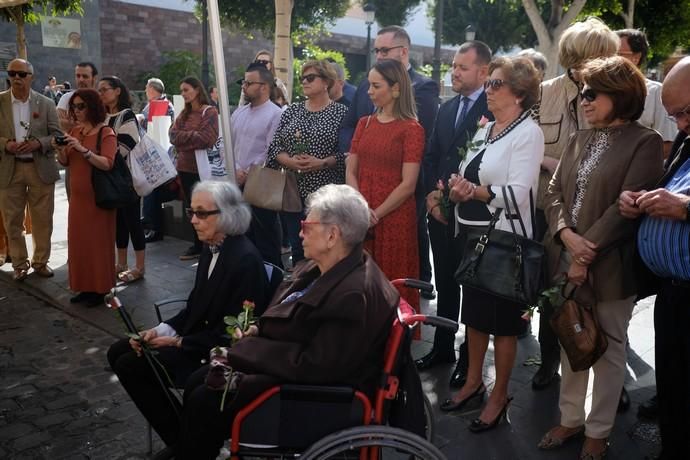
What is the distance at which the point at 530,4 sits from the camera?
1407cm

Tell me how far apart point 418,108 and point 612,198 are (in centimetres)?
204

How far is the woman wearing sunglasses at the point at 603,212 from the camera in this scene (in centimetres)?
281

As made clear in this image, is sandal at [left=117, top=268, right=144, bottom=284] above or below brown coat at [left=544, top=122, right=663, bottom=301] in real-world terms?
below

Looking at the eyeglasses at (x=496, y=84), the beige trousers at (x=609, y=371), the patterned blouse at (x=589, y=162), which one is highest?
the eyeglasses at (x=496, y=84)

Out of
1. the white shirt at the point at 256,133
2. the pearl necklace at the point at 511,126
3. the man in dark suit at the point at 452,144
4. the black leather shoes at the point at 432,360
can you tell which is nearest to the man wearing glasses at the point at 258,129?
the white shirt at the point at 256,133

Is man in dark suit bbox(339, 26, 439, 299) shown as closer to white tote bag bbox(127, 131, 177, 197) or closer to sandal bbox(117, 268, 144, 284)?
white tote bag bbox(127, 131, 177, 197)

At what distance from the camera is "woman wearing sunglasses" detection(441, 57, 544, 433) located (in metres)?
3.26

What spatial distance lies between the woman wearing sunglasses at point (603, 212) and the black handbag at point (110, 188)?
3.68 meters

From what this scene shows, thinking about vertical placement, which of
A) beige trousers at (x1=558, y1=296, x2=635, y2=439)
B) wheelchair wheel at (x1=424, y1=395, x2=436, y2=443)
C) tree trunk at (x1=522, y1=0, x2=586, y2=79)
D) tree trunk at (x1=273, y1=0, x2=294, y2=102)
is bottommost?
wheelchair wheel at (x1=424, y1=395, x2=436, y2=443)

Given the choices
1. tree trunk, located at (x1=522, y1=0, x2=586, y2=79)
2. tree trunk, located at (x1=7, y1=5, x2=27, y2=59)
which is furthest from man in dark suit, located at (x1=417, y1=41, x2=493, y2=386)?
tree trunk, located at (x1=522, y1=0, x2=586, y2=79)

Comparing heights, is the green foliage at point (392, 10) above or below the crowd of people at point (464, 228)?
above

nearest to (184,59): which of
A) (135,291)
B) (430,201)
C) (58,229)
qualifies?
(58,229)

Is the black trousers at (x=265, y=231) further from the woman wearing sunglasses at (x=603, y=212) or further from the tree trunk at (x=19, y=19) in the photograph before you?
the tree trunk at (x=19, y=19)

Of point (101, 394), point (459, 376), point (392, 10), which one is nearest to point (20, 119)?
point (101, 394)
